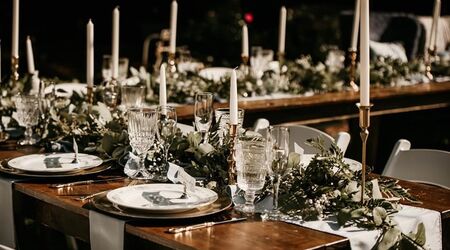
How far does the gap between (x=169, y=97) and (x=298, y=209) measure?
6.43 feet

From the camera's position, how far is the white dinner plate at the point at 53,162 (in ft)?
8.43

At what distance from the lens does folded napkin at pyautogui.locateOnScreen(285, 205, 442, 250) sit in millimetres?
2098

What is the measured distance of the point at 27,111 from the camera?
2.97 m

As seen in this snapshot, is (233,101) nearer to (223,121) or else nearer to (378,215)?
(223,121)

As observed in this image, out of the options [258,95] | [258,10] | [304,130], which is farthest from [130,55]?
[304,130]

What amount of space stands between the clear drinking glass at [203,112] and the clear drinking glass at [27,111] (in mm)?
658

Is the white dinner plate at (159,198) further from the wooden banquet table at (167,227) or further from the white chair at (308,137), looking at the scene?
the white chair at (308,137)

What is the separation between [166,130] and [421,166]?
95 centimetres

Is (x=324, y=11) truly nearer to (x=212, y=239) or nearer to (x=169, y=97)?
(x=169, y=97)

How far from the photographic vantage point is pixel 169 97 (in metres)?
4.11

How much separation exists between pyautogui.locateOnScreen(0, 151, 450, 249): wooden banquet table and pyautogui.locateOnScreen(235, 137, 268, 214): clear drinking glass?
0.34ft

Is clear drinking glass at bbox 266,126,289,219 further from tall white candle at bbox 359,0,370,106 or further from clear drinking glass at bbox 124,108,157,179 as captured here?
clear drinking glass at bbox 124,108,157,179

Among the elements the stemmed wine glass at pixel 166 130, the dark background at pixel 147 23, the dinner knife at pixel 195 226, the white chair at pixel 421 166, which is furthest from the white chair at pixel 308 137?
the dark background at pixel 147 23

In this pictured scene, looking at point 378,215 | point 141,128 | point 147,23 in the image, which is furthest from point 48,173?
point 147,23
